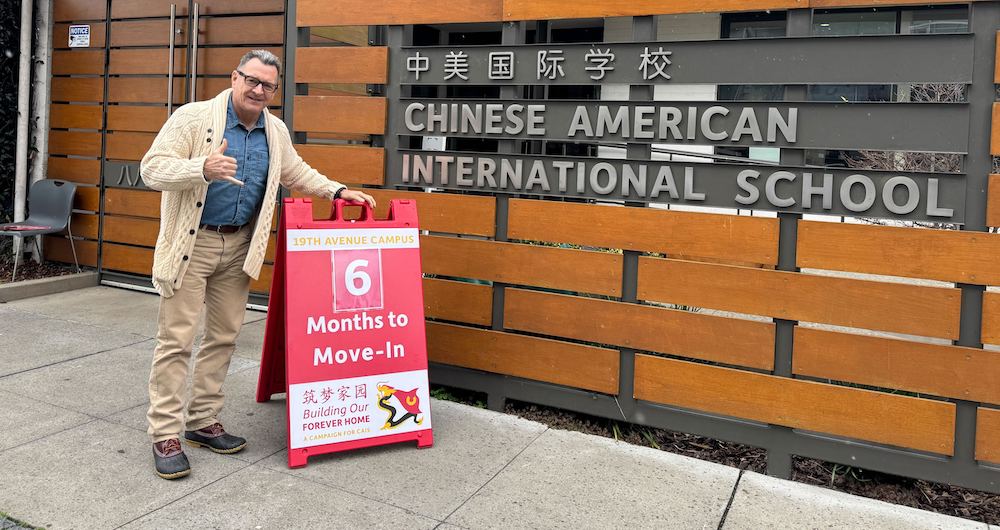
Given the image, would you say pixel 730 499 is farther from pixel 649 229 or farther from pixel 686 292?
pixel 649 229

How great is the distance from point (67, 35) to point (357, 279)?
5746 millimetres

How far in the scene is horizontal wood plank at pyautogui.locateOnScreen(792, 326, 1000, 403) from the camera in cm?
345

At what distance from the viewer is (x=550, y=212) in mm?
4375

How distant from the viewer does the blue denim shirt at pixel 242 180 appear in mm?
3670

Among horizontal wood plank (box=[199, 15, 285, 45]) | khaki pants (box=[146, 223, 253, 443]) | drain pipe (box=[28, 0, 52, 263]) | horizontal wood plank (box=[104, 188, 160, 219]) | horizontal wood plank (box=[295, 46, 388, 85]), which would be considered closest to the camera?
khaki pants (box=[146, 223, 253, 443])

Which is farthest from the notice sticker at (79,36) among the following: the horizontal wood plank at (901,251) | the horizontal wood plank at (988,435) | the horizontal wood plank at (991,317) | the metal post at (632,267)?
the horizontal wood plank at (988,435)

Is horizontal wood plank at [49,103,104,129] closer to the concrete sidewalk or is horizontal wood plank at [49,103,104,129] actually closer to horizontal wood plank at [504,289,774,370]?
the concrete sidewalk

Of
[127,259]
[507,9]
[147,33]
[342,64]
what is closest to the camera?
[507,9]

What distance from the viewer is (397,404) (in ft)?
12.9

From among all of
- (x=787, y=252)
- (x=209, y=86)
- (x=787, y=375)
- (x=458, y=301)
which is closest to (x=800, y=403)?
(x=787, y=375)

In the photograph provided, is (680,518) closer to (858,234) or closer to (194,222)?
(858,234)

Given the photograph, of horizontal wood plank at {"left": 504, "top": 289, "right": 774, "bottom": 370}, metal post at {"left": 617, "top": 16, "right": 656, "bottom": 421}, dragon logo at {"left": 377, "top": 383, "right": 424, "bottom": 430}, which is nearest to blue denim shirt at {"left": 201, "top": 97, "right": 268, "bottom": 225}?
dragon logo at {"left": 377, "top": 383, "right": 424, "bottom": 430}

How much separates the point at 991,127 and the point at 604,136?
1.78 meters

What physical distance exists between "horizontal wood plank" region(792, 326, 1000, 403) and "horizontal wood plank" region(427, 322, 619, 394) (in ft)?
3.34
